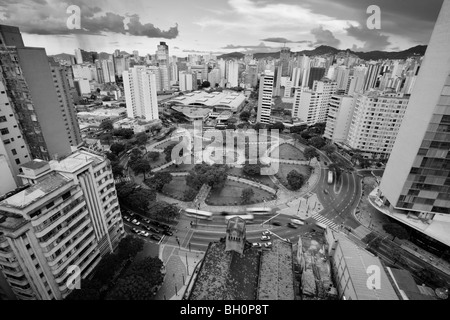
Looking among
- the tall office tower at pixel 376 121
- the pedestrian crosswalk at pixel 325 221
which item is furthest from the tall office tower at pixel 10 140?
the tall office tower at pixel 376 121

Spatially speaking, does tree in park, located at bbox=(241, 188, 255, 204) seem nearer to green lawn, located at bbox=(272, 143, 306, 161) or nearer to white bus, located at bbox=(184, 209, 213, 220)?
white bus, located at bbox=(184, 209, 213, 220)

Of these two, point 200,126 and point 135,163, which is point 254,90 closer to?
point 200,126

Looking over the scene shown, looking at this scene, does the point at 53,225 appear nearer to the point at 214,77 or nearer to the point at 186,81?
the point at 186,81

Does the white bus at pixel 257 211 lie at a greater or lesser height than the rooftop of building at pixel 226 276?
lesser

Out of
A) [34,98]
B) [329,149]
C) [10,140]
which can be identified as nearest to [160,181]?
[10,140]

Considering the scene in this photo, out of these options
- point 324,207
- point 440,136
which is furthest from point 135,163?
point 440,136

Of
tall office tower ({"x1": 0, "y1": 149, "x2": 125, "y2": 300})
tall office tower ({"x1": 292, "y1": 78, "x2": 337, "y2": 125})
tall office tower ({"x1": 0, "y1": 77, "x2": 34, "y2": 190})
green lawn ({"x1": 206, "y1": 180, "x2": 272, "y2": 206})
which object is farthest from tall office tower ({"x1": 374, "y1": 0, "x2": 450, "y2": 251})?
tall office tower ({"x1": 0, "y1": 77, "x2": 34, "y2": 190})

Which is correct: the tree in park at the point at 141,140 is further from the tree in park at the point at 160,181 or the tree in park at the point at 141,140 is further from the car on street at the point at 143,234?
the car on street at the point at 143,234
